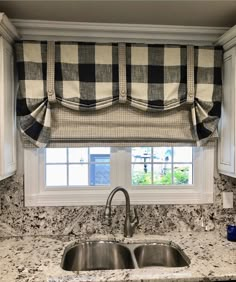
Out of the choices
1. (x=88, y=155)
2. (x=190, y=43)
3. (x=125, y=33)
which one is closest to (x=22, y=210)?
(x=88, y=155)

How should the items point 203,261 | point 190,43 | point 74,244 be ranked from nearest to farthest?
point 203,261, point 74,244, point 190,43

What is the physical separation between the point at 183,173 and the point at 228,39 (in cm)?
100

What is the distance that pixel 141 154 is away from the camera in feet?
7.62

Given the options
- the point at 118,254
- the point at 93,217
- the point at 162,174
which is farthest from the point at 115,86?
the point at 118,254

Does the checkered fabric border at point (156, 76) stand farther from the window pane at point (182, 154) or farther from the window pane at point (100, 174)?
the window pane at point (100, 174)

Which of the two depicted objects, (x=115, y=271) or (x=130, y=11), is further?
(x=130, y=11)

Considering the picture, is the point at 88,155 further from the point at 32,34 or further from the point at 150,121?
the point at 32,34

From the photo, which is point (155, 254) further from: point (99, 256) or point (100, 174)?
point (100, 174)

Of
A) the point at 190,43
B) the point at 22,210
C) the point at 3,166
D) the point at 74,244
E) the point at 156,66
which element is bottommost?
the point at 74,244

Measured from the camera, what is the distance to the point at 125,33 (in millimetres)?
2156

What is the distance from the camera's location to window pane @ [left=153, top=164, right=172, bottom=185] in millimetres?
2352

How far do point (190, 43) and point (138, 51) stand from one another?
0.41m

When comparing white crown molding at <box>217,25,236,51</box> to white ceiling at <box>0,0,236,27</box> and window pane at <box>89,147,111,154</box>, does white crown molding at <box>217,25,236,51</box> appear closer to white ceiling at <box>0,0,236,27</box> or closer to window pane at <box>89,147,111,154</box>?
white ceiling at <box>0,0,236,27</box>

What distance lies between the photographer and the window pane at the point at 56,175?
226 centimetres
